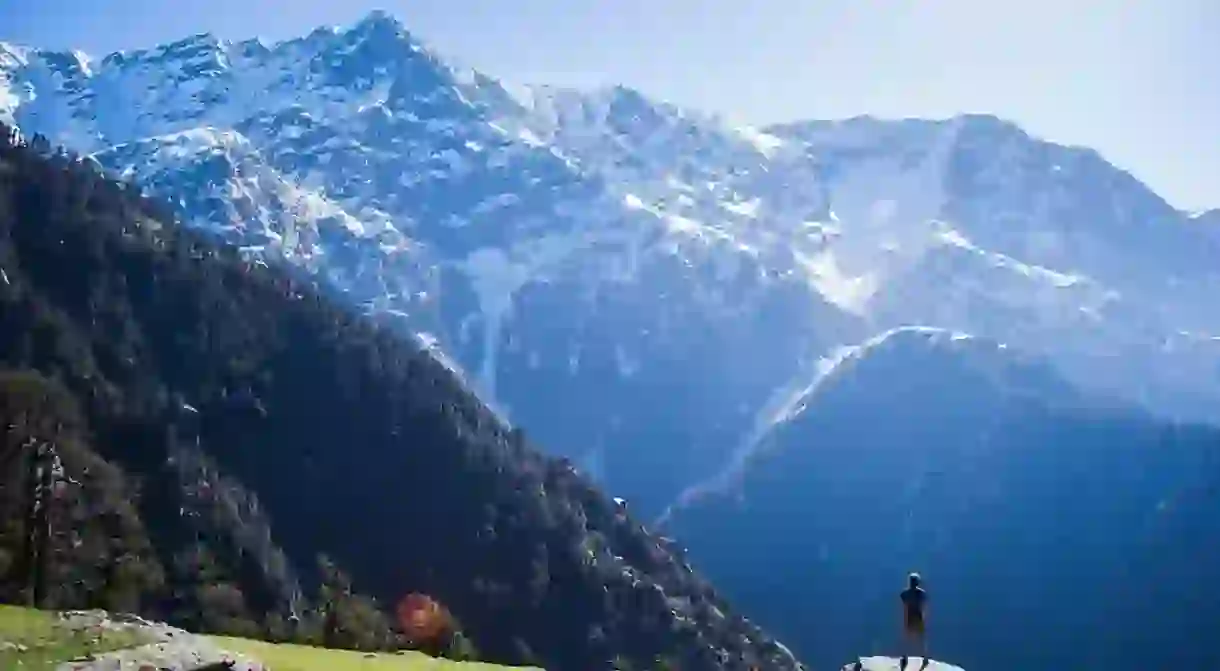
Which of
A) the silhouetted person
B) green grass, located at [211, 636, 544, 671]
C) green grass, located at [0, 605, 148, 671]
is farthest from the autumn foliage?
the silhouetted person

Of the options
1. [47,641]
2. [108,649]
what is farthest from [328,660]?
[47,641]

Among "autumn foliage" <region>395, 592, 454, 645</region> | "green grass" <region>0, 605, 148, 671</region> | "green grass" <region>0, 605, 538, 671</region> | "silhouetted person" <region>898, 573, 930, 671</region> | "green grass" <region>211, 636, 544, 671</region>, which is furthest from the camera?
"autumn foliage" <region>395, 592, 454, 645</region>

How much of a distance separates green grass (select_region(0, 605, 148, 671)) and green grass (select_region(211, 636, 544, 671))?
3521 mm

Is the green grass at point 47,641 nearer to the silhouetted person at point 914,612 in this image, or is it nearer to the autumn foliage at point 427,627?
the silhouetted person at point 914,612

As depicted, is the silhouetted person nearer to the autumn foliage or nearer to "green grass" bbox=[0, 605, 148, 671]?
"green grass" bbox=[0, 605, 148, 671]

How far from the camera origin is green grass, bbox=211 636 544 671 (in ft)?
139

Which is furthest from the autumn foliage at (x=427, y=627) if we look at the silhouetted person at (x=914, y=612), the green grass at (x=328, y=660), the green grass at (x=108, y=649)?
the silhouetted person at (x=914, y=612)

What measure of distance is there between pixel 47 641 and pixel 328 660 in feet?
30.7

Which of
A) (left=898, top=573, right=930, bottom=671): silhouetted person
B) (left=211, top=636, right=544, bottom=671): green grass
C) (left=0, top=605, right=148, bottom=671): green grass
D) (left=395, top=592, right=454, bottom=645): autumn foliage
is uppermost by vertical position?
(left=395, top=592, right=454, bottom=645): autumn foliage

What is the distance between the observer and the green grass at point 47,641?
→ 36250 millimetres

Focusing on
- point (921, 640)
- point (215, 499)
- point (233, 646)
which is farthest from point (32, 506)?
point (215, 499)

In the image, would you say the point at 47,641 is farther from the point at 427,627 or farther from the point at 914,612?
the point at 427,627

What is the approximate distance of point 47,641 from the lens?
1515 inches

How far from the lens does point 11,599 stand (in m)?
91.0
